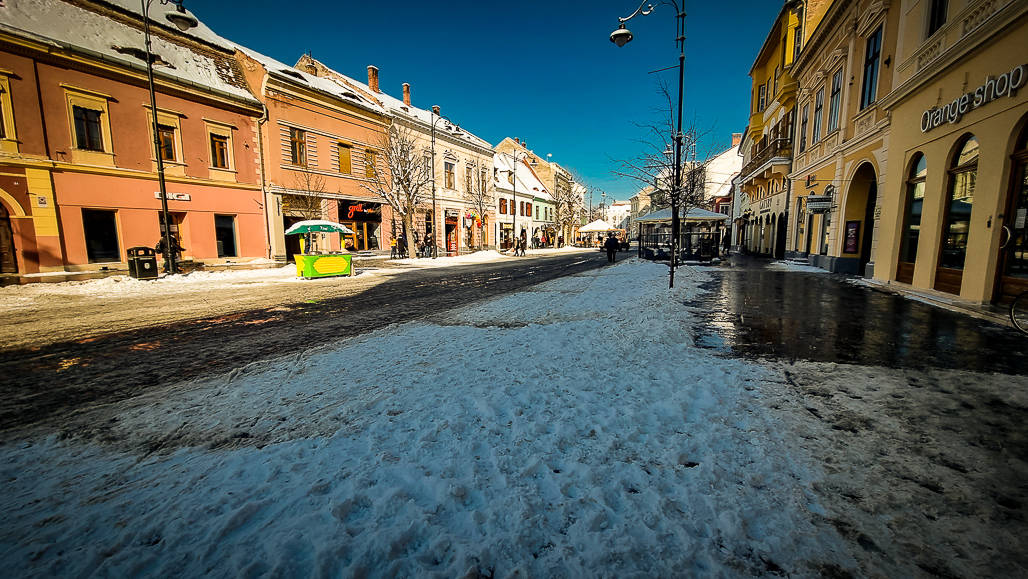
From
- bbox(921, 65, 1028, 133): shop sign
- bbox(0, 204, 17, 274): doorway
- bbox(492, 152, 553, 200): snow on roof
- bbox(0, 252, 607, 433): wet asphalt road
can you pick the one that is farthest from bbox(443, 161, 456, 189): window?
bbox(921, 65, 1028, 133): shop sign

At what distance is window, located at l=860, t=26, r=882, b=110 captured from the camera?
1266cm

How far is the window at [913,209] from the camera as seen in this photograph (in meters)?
9.88

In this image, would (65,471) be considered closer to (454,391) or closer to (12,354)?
(454,391)

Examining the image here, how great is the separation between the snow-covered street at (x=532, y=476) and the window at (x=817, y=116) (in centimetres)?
1859

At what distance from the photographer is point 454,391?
12.3ft

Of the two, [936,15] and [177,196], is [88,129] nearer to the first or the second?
[177,196]

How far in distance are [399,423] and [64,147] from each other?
21.0 meters

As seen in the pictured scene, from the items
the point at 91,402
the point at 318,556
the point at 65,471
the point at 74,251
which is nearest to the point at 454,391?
the point at 318,556

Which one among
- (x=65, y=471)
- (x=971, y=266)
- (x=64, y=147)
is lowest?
(x=65, y=471)

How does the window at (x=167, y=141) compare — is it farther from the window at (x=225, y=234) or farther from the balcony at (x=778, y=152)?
the balcony at (x=778, y=152)

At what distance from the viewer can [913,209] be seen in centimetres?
1027

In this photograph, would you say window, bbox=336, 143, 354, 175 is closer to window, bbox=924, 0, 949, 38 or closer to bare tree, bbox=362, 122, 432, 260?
bare tree, bbox=362, 122, 432, 260

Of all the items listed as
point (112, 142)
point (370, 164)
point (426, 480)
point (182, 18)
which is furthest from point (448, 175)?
point (426, 480)

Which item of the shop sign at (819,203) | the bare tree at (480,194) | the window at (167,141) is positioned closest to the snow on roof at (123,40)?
the window at (167,141)
